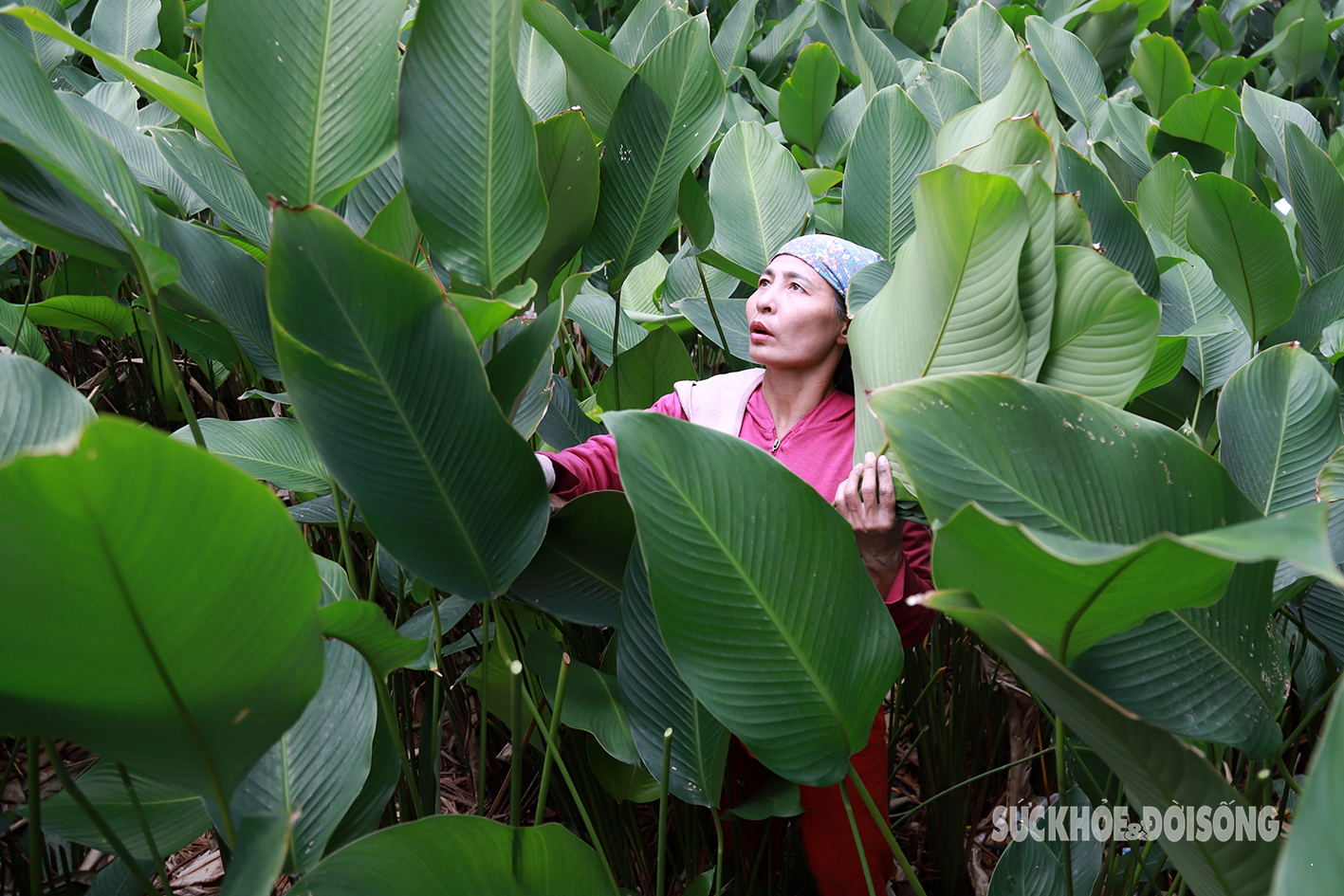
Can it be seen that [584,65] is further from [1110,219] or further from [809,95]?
[809,95]

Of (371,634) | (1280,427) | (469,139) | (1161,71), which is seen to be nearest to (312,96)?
(469,139)

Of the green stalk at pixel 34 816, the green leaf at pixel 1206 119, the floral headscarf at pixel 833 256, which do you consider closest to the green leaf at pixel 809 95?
the green leaf at pixel 1206 119

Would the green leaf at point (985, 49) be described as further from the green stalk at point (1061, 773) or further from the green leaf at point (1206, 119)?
the green stalk at point (1061, 773)

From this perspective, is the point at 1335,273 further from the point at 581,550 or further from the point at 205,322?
the point at 205,322

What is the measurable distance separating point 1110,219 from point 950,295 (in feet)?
0.93

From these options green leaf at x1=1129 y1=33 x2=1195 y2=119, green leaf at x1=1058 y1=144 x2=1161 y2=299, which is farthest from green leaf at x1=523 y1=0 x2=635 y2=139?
green leaf at x1=1129 y1=33 x2=1195 y2=119

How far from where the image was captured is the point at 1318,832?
Answer: 25cm

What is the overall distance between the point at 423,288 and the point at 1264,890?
48cm

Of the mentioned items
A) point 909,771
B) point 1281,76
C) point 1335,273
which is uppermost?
point 1281,76

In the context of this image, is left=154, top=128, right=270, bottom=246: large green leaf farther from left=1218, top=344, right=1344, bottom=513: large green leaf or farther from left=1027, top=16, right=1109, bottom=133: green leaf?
left=1027, top=16, right=1109, bottom=133: green leaf

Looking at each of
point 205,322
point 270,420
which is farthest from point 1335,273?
point 205,322

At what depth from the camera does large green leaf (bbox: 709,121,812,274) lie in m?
0.99

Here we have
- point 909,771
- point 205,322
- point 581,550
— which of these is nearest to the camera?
point 581,550

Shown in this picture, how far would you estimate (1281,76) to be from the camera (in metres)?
2.17
